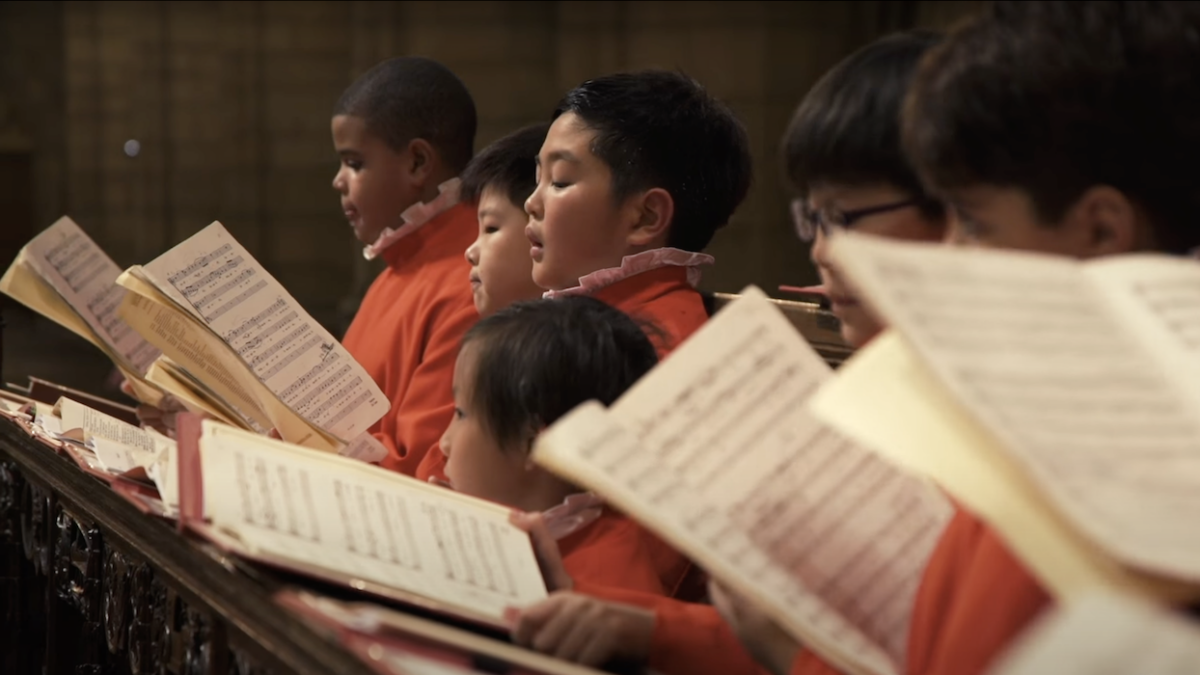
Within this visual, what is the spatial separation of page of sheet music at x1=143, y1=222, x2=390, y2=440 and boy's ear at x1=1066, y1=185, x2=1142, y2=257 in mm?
1555

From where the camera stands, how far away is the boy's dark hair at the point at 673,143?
2.74 m

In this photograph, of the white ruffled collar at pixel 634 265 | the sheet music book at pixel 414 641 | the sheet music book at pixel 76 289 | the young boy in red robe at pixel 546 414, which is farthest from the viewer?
the sheet music book at pixel 76 289

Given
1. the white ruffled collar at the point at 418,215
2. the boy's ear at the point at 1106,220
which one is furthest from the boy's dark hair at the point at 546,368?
the white ruffled collar at the point at 418,215

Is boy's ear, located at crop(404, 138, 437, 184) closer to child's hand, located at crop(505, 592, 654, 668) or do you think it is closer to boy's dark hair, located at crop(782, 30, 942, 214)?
boy's dark hair, located at crop(782, 30, 942, 214)

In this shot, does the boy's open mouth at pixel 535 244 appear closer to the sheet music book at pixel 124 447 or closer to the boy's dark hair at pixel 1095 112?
the sheet music book at pixel 124 447

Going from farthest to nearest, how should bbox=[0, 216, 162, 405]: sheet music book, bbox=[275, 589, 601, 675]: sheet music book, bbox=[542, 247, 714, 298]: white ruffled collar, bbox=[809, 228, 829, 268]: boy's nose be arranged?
1. bbox=[0, 216, 162, 405]: sheet music book
2. bbox=[542, 247, 714, 298]: white ruffled collar
3. bbox=[809, 228, 829, 268]: boy's nose
4. bbox=[275, 589, 601, 675]: sheet music book

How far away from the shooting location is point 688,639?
174cm

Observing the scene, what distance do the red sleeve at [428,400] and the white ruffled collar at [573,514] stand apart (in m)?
0.93

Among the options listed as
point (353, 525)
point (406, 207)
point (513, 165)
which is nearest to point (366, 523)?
point (353, 525)

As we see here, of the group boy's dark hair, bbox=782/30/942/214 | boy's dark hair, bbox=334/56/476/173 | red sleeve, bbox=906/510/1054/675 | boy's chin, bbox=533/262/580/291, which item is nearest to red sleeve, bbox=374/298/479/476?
boy's chin, bbox=533/262/580/291

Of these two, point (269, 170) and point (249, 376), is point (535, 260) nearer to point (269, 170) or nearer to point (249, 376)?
point (249, 376)

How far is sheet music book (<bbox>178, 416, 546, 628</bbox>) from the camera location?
4.99ft

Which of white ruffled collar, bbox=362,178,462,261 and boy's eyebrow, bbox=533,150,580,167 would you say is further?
white ruffled collar, bbox=362,178,462,261

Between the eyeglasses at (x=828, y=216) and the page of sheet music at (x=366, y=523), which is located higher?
the eyeglasses at (x=828, y=216)
